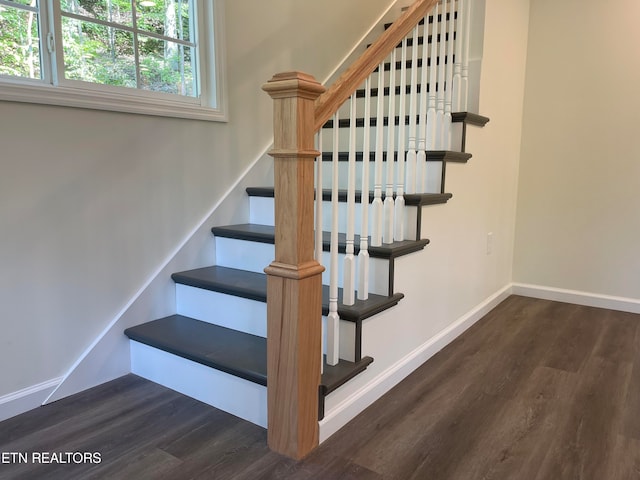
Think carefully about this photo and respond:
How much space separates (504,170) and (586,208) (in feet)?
2.08

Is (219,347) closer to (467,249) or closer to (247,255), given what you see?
(247,255)

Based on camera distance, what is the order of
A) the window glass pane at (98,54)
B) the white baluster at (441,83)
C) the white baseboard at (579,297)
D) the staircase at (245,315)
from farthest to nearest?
the white baseboard at (579,297), the white baluster at (441,83), the window glass pane at (98,54), the staircase at (245,315)

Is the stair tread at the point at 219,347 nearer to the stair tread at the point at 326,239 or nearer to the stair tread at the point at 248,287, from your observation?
the stair tread at the point at 248,287

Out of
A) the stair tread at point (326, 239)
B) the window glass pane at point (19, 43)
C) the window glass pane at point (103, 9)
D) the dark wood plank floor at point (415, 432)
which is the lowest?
the dark wood plank floor at point (415, 432)

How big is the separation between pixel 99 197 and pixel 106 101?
405 millimetres

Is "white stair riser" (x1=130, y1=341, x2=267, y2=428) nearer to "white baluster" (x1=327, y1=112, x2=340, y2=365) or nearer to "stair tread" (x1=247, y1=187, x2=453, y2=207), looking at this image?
"white baluster" (x1=327, y1=112, x2=340, y2=365)

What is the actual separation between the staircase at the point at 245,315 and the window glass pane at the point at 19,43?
3.51 ft

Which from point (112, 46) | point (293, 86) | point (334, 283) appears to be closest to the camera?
point (293, 86)

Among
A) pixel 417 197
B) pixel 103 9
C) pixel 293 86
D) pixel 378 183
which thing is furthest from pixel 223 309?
pixel 103 9

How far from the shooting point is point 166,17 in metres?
2.30

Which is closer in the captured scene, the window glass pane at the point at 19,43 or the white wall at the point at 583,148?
the window glass pane at the point at 19,43

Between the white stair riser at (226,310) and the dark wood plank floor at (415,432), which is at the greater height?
the white stair riser at (226,310)

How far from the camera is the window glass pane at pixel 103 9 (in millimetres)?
1936

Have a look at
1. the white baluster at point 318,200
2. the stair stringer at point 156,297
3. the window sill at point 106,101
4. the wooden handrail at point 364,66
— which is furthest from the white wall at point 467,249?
the window sill at point 106,101
